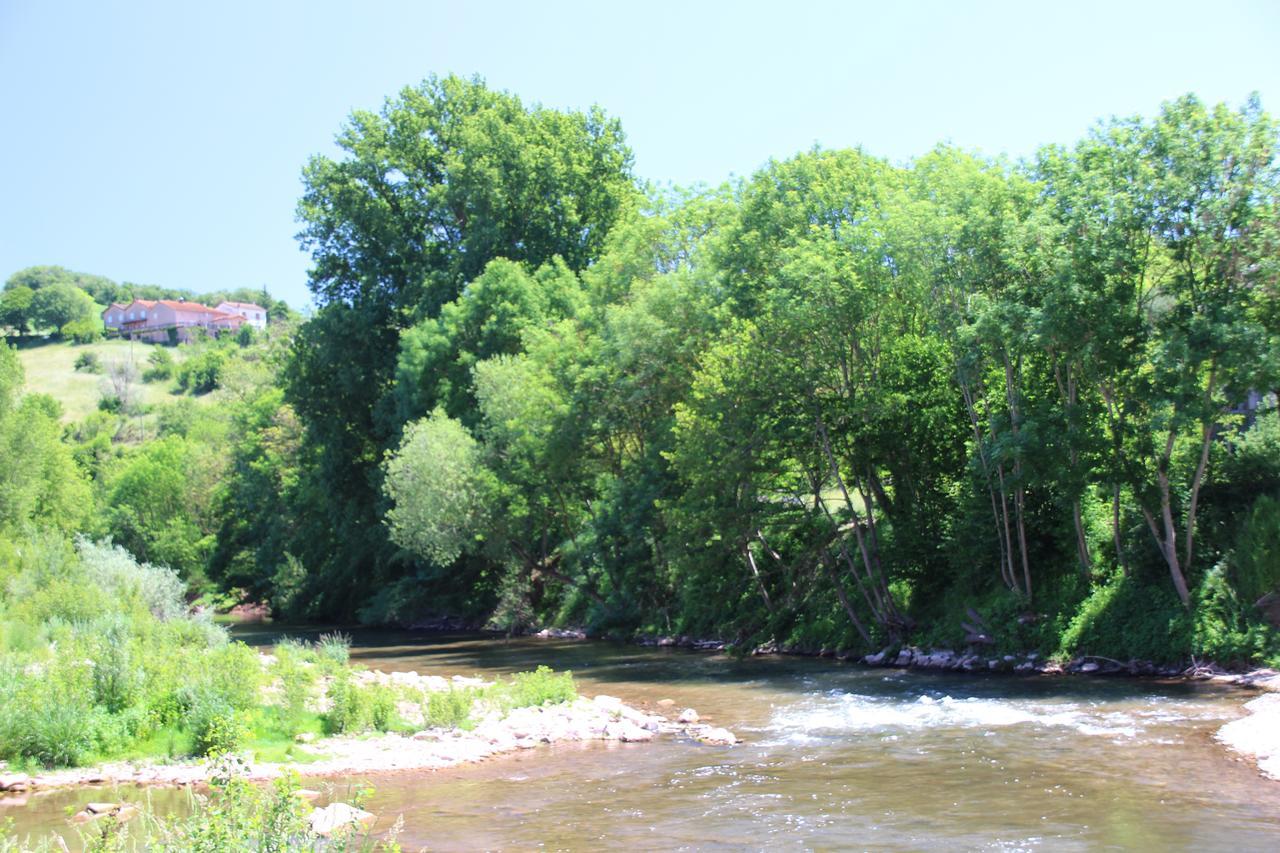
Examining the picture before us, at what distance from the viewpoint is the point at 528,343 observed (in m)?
45.8

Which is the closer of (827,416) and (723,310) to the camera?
(827,416)

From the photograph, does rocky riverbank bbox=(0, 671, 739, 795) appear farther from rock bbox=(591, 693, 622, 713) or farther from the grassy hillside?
the grassy hillside

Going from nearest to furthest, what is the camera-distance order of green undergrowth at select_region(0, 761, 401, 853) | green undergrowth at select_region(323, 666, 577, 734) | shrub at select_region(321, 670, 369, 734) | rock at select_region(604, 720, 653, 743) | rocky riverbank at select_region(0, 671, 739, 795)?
green undergrowth at select_region(0, 761, 401, 853) < rocky riverbank at select_region(0, 671, 739, 795) < shrub at select_region(321, 670, 369, 734) < green undergrowth at select_region(323, 666, 577, 734) < rock at select_region(604, 720, 653, 743)

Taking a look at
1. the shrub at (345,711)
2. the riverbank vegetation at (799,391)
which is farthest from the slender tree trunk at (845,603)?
the shrub at (345,711)

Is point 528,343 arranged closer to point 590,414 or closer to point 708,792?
point 590,414

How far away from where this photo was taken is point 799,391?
31750 millimetres

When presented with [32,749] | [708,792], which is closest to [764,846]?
[708,792]

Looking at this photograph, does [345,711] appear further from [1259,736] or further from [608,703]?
[1259,736]

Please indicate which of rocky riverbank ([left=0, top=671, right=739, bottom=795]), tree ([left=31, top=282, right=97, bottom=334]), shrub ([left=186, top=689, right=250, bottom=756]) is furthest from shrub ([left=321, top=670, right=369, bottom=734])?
tree ([left=31, top=282, right=97, bottom=334])

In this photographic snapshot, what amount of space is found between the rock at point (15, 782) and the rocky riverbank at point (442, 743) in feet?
0.05

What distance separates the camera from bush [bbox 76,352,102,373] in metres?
146

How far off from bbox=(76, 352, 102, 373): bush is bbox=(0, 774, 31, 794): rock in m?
143

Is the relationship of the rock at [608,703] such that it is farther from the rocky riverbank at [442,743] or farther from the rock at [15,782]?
the rock at [15,782]

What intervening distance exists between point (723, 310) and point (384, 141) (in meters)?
30.8
